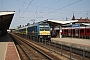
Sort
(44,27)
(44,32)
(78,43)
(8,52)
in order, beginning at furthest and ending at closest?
(44,27) < (44,32) < (78,43) < (8,52)

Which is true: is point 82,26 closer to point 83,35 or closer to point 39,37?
point 83,35

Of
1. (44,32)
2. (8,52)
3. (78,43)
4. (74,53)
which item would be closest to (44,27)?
(44,32)

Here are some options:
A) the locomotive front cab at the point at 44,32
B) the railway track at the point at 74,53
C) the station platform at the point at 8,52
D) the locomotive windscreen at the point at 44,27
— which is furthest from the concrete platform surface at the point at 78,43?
the station platform at the point at 8,52

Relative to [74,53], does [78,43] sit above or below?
above

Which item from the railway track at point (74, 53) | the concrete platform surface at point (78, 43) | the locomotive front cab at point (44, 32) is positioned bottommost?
the railway track at point (74, 53)

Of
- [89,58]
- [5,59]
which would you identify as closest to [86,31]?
[89,58]

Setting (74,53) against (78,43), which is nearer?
(74,53)

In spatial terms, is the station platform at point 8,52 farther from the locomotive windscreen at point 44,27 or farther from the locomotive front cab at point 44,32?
the locomotive windscreen at point 44,27

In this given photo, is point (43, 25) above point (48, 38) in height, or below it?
above

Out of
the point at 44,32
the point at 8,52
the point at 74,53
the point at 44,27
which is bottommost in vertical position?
the point at 74,53

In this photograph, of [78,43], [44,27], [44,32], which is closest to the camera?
[78,43]

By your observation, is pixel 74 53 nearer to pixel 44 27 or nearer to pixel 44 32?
pixel 44 32

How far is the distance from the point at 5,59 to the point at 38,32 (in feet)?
60.8

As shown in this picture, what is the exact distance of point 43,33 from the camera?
31.9 metres
